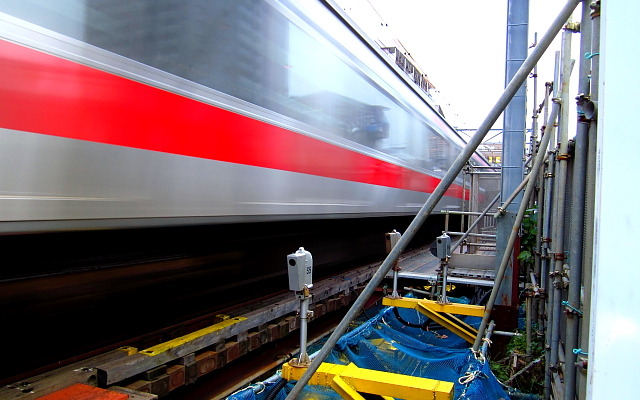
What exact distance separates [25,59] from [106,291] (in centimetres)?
177

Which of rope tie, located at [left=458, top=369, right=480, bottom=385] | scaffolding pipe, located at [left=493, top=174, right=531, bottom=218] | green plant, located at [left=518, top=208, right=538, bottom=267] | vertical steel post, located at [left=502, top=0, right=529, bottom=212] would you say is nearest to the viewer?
rope tie, located at [left=458, top=369, right=480, bottom=385]

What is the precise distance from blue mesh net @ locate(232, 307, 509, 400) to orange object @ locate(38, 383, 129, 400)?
2.10 ft

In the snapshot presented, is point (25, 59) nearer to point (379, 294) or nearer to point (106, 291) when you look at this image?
point (106, 291)

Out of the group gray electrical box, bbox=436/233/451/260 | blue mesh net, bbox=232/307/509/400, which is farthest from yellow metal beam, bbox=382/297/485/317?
gray electrical box, bbox=436/233/451/260

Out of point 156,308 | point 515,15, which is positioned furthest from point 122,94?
point 515,15

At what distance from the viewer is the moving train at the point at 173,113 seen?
85.9 inches

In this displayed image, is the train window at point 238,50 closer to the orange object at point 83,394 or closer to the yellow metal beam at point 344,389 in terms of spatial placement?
the orange object at point 83,394

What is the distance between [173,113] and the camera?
287 cm

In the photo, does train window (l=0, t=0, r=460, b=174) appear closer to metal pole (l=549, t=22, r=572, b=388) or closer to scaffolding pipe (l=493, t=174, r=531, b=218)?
scaffolding pipe (l=493, t=174, r=531, b=218)

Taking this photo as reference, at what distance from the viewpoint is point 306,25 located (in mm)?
4316

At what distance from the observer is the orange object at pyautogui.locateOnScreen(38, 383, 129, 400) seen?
238cm

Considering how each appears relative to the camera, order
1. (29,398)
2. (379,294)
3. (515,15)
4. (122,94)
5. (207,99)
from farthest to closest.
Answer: (379,294) → (515,15) → (207,99) → (122,94) → (29,398)

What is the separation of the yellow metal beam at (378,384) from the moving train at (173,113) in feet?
3.97

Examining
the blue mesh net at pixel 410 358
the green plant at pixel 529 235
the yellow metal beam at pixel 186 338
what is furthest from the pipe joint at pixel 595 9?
the green plant at pixel 529 235
